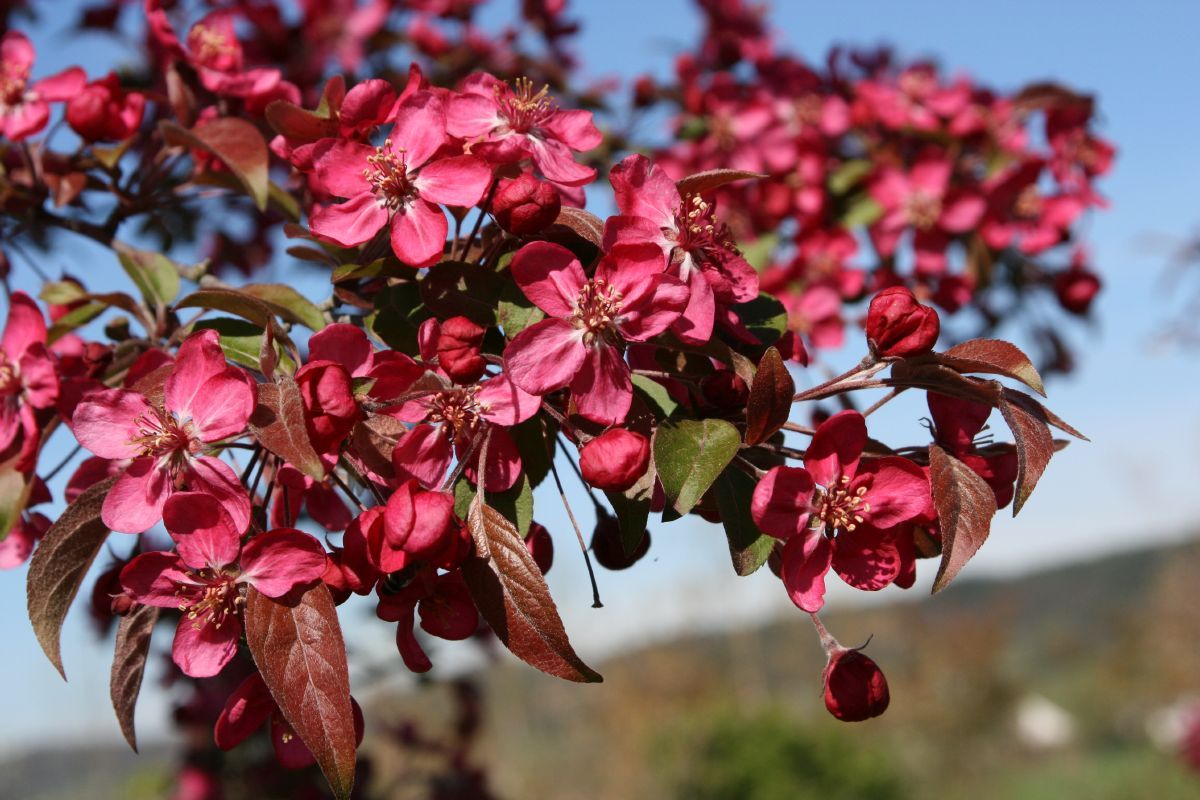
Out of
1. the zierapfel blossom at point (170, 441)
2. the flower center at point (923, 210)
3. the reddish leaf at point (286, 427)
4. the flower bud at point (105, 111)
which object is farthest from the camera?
the flower center at point (923, 210)

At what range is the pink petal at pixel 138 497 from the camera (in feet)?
2.73

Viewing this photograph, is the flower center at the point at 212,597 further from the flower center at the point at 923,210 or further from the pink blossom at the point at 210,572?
the flower center at the point at 923,210

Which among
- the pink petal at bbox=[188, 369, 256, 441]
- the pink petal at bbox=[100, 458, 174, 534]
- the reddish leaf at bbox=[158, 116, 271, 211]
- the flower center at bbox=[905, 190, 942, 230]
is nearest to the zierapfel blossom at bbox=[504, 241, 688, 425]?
the pink petal at bbox=[188, 369, 256, 441]

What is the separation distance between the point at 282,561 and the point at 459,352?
21 cm

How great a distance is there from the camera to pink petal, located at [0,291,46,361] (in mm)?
1082

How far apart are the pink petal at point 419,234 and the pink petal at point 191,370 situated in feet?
0.56

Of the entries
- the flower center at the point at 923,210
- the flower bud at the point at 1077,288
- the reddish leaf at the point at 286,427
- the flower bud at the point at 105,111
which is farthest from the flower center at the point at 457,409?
the flower bud at the point at 1077,288

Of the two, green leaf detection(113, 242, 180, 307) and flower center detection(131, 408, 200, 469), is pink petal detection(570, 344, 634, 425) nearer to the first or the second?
flower center detection(131, 408, 200, 469)

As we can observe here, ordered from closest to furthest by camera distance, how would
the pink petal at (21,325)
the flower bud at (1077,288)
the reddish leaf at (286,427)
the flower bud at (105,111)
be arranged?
the reddish leaf at (286,427), the pink petal at (21,325), the flower bud at (105,111), the flower bud at (1077,288)

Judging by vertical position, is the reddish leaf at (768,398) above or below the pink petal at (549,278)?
below

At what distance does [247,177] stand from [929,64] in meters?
1.86

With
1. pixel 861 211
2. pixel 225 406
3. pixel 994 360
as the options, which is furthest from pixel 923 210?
pixel 225 406

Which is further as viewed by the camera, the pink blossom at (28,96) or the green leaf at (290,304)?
the pink blossom at (28,96)

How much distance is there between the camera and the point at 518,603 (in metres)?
0.78
